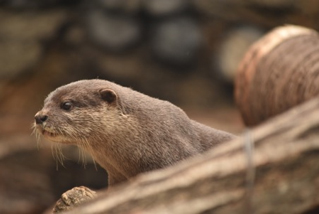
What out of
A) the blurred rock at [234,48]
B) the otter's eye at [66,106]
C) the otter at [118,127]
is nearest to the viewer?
the otter at [118,127]

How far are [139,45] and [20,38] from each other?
177 centimetres

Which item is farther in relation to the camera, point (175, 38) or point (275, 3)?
point (175, 38)

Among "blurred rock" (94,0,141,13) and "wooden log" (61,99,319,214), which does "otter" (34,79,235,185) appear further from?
"blurred rock" (94,0,141,13)

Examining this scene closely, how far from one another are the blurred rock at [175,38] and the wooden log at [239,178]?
8.01m

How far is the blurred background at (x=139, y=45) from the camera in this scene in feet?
32.3

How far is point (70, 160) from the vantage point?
8.87m

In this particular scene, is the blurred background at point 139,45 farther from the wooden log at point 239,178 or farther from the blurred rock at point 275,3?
the wooden log at point 239,178

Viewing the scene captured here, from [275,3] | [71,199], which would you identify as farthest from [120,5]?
[71,199]

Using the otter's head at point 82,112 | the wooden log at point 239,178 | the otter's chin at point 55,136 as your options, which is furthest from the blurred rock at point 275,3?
the wooden log at point 239,178

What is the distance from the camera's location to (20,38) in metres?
9.79

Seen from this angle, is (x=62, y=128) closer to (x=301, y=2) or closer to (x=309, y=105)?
(x=309, y=105)

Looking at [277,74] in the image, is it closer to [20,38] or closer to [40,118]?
[40,118]

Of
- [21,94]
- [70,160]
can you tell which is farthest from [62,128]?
[21,94]

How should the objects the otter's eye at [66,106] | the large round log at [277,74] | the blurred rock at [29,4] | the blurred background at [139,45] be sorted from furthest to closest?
1. the blurred background at [139,45]
2. the blurred rock at [29,4]
3. the large round log at [277,74]
4. the otter's eye at [66,106]
